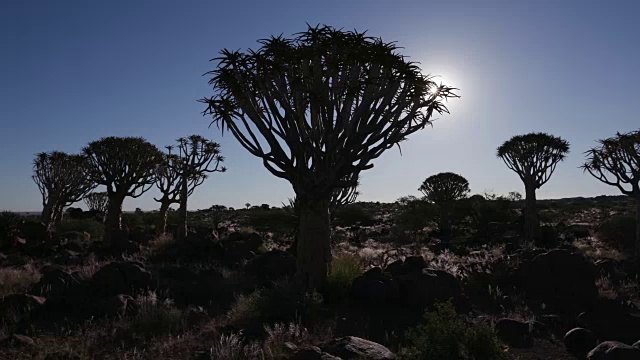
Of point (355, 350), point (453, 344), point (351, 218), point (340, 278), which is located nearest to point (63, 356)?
point (355, 350)

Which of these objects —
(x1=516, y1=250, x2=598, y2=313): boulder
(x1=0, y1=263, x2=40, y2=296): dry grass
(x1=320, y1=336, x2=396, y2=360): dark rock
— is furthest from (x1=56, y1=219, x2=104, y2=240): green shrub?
(x1=320, y1=336, x2=396, y2=360): dark rock

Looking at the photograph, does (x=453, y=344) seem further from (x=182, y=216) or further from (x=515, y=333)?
(x=182, y=216)

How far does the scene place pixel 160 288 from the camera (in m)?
9.00

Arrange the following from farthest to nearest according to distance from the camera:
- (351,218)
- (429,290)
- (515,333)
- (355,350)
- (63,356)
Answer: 1. (351,218)
2. (429,290)
3. (515,333)
4. (63,356)
5. (355,350)

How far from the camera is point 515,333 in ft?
20.0

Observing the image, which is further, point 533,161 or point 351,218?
point 351,218

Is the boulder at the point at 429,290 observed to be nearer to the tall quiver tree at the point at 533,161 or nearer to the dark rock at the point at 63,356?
the dark rock at the point at 63,356

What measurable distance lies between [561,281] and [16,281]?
11.6 m

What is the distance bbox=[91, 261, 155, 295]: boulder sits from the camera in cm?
845

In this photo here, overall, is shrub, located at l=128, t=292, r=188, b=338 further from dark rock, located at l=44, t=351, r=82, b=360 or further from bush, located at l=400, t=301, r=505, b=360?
bush, located at l=400, t=301, r=505, b=360

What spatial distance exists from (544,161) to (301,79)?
56.7ft

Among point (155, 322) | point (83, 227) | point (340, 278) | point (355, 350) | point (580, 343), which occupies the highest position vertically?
point (83, 227)

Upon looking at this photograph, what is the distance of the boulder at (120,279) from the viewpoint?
8.45 metres

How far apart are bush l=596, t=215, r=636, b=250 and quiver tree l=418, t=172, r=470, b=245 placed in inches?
380
